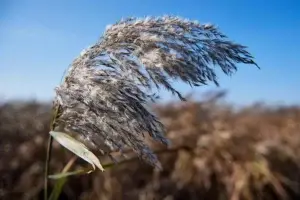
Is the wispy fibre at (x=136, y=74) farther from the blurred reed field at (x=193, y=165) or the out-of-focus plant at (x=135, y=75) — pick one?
the blurred reed field at (x=193, y=165)

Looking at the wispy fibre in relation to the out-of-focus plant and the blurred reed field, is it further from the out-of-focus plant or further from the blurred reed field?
the blurred reed field

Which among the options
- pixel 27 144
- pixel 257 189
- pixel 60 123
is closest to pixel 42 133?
pixel 27 144

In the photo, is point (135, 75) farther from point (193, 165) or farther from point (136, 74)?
point (193, 165)

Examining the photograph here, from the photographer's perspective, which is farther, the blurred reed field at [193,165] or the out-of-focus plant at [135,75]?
the blurred reed field at [193,165]

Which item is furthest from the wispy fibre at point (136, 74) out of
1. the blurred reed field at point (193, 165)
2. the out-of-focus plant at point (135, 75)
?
the blurred reed field at point (193, 165)

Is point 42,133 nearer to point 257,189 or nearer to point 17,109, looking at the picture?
point 17,109

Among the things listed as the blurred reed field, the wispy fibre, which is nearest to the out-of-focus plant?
the wispy fibre
